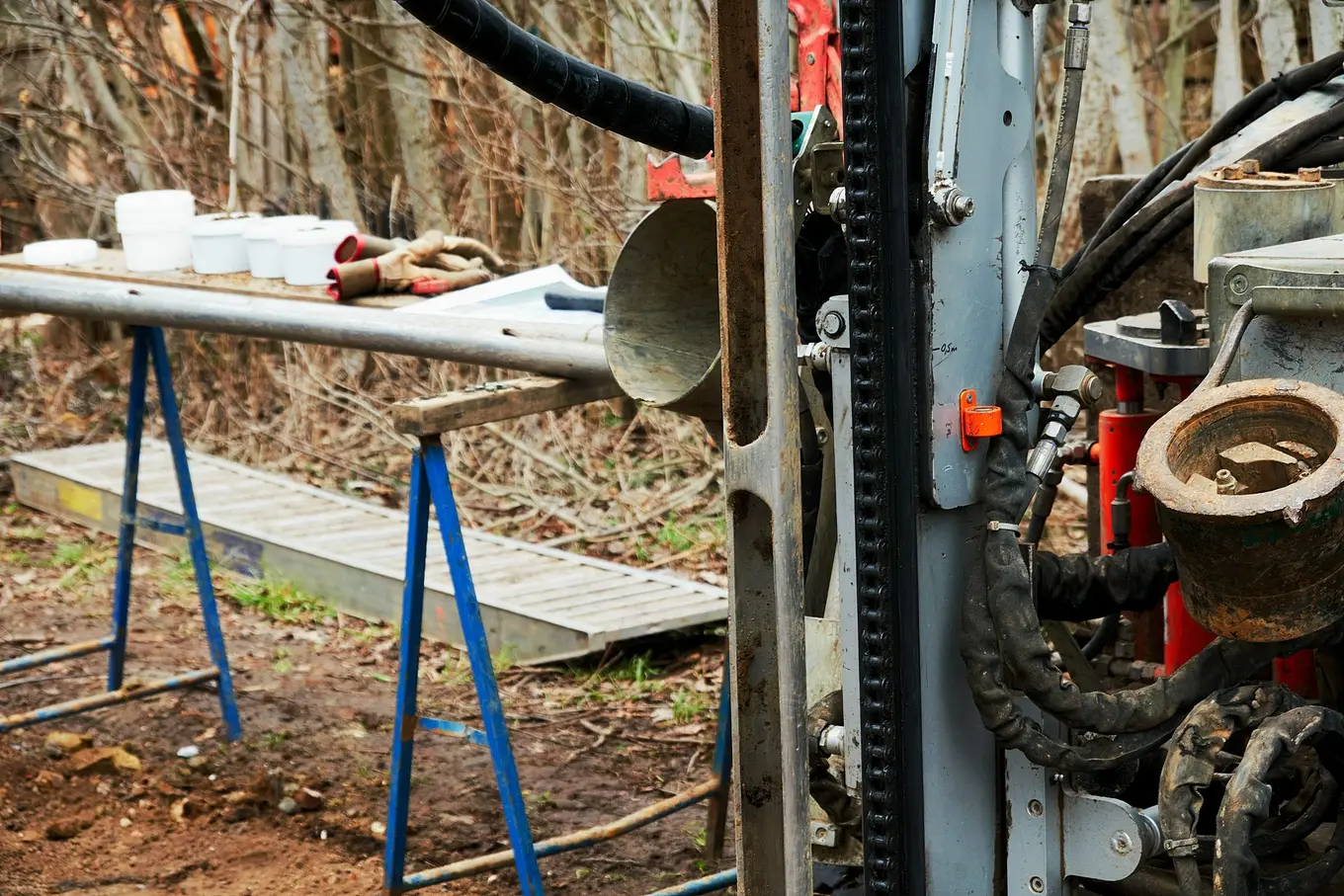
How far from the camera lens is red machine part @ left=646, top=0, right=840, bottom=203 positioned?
309 centimetres

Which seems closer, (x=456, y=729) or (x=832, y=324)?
(x=832, y=324)

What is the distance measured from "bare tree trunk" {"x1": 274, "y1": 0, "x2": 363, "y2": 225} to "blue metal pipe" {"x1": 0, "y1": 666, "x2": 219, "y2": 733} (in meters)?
4.00

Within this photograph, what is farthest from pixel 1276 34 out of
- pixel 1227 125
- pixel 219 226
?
pixel 219 226

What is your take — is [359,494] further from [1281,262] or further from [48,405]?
[1281,262]

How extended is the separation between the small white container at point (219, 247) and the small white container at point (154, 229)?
0.14 m

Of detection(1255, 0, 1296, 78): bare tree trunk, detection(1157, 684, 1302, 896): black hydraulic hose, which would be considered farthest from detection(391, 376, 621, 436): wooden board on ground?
detection(1255, 0, 1296, 78): bare tree trunk

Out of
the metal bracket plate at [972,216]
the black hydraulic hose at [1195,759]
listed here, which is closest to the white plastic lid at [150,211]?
the metal bracket plate at [972,216]

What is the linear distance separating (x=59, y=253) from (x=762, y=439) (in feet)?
12.4

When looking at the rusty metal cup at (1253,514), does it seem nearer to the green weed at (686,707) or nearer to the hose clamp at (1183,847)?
the hose clamp at (1183,847)

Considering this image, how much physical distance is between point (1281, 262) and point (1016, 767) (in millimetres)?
871

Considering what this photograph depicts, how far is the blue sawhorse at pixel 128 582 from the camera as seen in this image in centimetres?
489

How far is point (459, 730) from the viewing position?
3.71 m

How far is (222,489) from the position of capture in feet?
23.7

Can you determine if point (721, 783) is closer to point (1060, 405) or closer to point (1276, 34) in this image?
point (1060, 405)
